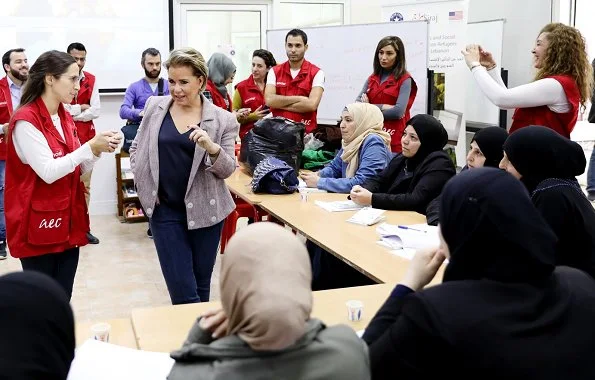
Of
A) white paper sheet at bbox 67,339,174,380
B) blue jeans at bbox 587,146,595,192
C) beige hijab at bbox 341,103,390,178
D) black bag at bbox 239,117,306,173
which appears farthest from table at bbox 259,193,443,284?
blue jeans at bbox 587,146,595,192

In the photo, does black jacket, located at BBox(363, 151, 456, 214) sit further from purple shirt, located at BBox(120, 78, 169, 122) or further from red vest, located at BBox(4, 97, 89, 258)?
purple shirt, located at BBox(120, 78, 169, 122)

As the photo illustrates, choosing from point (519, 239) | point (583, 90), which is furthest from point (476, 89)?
point (519, 239)

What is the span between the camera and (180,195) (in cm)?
321

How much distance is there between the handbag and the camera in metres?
4.46

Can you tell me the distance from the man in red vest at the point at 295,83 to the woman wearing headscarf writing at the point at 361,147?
1.14m

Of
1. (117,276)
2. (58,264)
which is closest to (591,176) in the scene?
(117,276)

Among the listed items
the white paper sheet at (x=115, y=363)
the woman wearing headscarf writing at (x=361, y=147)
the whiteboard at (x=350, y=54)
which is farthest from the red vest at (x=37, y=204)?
the whiteboard at (x=350, y=54)

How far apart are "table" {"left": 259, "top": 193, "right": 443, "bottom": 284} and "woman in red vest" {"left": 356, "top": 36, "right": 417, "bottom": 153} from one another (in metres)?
1.30

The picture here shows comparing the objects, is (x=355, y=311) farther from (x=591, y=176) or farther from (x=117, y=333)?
(x=591, y=176)

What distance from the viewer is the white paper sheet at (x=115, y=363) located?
1.90 metres

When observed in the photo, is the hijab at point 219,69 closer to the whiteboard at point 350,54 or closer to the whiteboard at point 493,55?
the whiteboard at point 350,54

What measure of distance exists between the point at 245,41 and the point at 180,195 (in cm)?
502

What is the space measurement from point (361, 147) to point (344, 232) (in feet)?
3.77

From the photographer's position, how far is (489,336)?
4.53ft
